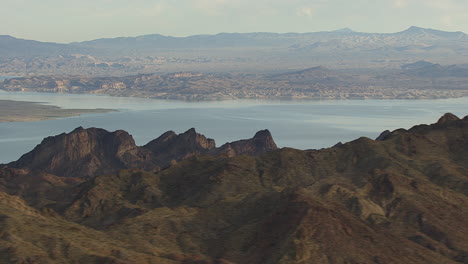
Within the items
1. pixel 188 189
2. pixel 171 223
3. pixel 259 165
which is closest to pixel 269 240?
pixel 171 223

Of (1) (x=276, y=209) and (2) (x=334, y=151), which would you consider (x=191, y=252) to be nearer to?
(1) (x=276, y=209)

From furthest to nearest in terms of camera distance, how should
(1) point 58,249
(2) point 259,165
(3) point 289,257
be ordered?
(2) point 259,165
(3) point 289,257
(1) point 58,249

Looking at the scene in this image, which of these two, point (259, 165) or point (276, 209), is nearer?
point (276, 209)

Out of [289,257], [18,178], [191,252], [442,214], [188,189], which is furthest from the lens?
[18,178]

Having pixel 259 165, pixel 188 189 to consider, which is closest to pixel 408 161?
pixel 259 165

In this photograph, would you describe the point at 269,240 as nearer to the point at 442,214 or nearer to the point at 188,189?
the point at 442,214

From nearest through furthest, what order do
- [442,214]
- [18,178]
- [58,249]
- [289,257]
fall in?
[58,249], [289,257], [442,214], [18,178]
